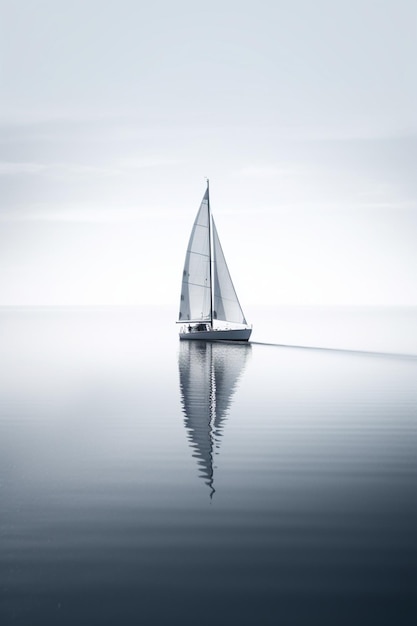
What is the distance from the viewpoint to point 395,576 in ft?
44.9

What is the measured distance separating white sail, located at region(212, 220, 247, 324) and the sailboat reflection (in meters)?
4.29

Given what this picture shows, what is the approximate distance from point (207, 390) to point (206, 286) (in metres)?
46.0

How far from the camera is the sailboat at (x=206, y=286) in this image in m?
89.6

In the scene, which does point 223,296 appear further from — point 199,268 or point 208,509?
point 208,509

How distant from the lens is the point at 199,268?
91688 millimetres

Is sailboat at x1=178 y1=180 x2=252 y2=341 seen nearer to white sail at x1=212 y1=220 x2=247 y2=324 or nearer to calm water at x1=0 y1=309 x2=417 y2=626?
white sail at x1=212 y1=220 x2=247 y2=324

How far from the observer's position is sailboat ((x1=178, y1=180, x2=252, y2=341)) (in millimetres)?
89562

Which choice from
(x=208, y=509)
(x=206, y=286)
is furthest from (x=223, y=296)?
(x=208, y=509)

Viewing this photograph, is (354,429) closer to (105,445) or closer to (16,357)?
(105,445)

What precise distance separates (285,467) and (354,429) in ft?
27.8

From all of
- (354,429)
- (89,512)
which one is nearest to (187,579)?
(89,512)

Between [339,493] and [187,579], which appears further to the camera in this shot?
[339,493]

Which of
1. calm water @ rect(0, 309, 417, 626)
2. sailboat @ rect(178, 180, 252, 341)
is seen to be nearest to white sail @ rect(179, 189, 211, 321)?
sailboat @ rect(178, 180, 252, 341)

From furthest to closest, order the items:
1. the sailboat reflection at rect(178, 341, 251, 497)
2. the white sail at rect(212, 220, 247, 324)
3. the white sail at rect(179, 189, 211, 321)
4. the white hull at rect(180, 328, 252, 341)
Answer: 1. the white sail at rect(179, 189, 211, 321)
2. the white sail at rect(212, 220, 247, 324)
3. the white hull at rect(180, 328, 252, 341)
4. the sailboat reflection at rect(178, 341, 251, 497)
